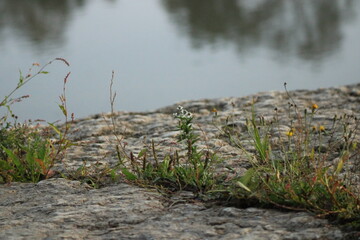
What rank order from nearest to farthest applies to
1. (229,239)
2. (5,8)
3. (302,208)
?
1. (229,239)
2. (302,208)
3. (5,8)

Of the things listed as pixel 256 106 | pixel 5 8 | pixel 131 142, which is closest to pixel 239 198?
pixel 131 142

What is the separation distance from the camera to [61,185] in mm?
3553

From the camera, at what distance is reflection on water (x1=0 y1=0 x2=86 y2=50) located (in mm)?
14555

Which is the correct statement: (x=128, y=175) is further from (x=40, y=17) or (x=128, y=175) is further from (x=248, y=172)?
(x=40, y=17)

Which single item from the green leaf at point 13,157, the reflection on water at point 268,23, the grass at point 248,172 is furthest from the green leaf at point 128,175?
the reflection on water at point 268,23

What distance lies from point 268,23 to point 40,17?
7377 mm

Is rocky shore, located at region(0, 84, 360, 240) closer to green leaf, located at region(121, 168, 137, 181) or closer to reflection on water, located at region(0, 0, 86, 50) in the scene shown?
green leaf, located at region(121, 168, 137, 181)

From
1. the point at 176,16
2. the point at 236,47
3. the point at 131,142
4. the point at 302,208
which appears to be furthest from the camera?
the point at 176,16

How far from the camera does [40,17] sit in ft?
63.1

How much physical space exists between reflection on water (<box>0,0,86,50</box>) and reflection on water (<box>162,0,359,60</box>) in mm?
3326

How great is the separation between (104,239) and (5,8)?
20554 millimetres

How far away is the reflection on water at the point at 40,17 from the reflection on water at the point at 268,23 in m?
3.33

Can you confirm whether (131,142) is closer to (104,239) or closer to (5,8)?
(104,239)

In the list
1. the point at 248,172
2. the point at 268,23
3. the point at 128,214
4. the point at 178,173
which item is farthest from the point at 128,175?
the point at 268,23
